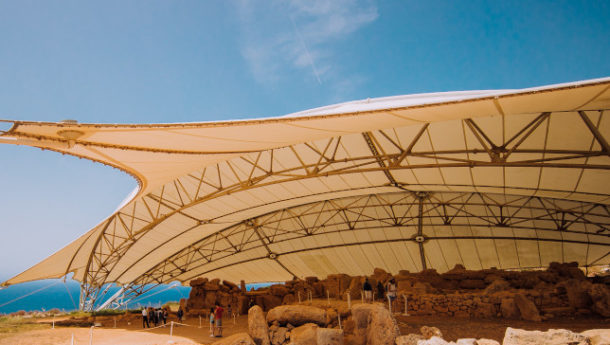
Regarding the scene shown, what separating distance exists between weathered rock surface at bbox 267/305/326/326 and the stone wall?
448 centimetres

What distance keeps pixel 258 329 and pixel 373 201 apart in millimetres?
10571

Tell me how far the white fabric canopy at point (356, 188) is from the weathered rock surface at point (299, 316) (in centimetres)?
449

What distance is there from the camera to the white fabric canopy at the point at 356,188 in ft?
27.7

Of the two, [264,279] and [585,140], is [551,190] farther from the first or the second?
[264,279]

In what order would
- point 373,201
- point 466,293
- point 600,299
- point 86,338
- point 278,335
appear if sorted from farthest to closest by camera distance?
1. point 373,201
2. point 466,293
3. point 86,338
4. point 600,299
5. point 278,335

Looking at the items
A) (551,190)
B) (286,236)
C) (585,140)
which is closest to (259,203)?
(286,236)

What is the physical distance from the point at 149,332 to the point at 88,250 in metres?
7.04

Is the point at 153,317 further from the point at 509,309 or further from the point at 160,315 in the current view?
the point at 509,309

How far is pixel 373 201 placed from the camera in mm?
21125

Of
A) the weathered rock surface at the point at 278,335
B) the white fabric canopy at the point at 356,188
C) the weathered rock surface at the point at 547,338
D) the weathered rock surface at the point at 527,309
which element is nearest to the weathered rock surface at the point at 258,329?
the weathered rock surface at the point at 278,335

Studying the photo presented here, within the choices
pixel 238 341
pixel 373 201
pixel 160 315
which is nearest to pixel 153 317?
pixel 160 315

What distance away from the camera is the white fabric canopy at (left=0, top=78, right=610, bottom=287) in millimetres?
8430

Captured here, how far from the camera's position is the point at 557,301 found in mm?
13953

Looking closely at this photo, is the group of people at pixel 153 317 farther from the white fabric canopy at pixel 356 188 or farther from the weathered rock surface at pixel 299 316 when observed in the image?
the weathered rock surface at pixel 299 316
